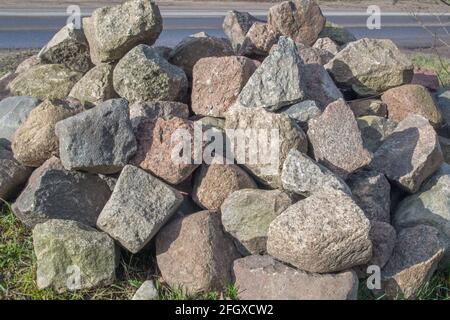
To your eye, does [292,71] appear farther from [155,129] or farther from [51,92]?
[51,92]

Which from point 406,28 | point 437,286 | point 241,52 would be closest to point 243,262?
point 437,286

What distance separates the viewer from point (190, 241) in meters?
3.67

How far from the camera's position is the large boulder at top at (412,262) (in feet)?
12.1

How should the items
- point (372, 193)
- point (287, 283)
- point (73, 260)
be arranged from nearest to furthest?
point (287, 283), point (73, 260), point (372, 193)

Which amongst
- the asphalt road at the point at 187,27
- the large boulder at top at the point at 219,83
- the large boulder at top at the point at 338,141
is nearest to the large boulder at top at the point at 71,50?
the large boulder at top at the point at 219,83

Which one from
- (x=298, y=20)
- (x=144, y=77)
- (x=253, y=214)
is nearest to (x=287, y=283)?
(x=253, y=214)

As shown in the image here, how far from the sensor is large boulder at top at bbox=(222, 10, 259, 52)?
5.95 m

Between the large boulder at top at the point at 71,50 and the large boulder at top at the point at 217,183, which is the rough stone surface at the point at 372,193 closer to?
the large boulder at top at the point at 217,183

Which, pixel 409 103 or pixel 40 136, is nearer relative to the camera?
pixel 40 136

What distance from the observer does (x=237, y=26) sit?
598 centimetres

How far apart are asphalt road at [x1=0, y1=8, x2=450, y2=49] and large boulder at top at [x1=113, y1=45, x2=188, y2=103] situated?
7913mm

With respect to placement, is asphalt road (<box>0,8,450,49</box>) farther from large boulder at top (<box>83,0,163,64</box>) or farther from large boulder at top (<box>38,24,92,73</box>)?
large boulder at top (<box>83,0,163,64</box>)

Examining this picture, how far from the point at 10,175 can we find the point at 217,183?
1.59 meters

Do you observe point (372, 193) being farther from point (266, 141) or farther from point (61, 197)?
point (61, 197)
